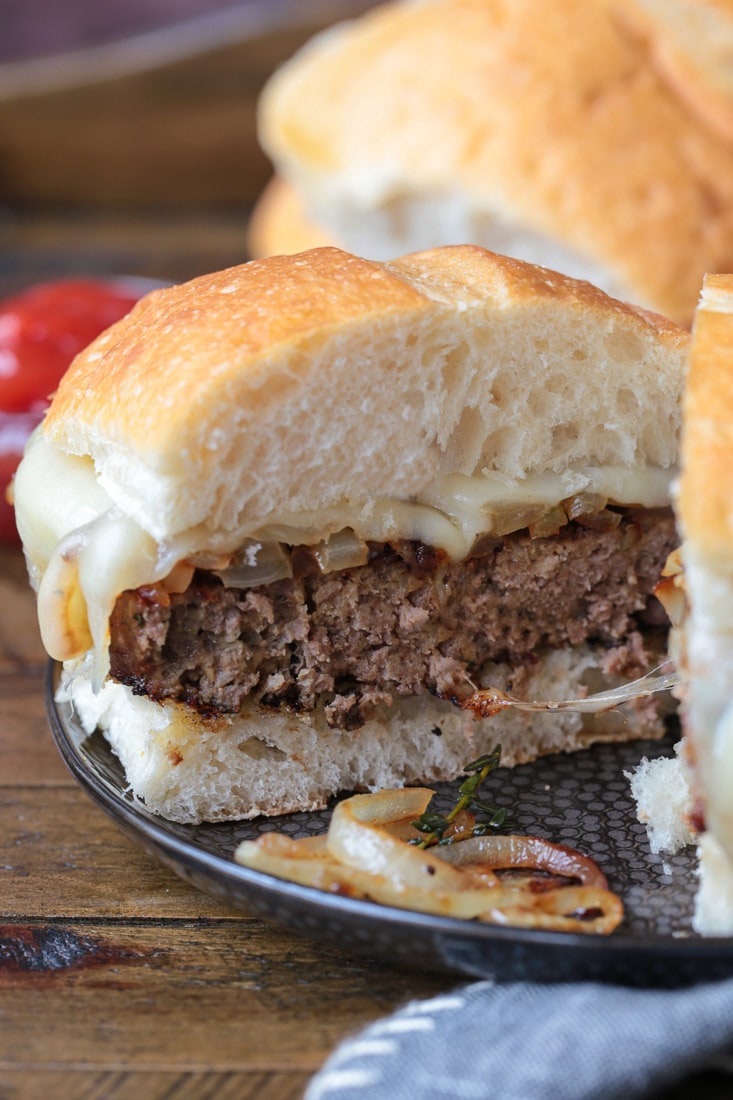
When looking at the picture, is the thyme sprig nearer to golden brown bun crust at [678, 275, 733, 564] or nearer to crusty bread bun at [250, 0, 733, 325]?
golden brown bun crust at [678, 275, 733, 564]

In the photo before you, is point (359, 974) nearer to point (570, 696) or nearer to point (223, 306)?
point (570, 696)

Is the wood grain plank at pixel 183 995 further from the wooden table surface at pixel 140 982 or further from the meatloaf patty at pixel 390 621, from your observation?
the meatloaf patty at pixel 390 621

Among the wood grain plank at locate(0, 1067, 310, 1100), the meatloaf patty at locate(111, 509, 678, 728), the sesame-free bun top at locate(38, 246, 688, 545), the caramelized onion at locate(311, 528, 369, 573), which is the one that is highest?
the sesame-free bun top at locate(38, 246, 688, 545)

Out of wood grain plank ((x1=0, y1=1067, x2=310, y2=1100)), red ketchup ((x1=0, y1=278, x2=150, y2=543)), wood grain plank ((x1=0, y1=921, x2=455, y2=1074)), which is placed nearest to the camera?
wood grain plank ((x1=0, y1=1067, x2=310, y2=1100))

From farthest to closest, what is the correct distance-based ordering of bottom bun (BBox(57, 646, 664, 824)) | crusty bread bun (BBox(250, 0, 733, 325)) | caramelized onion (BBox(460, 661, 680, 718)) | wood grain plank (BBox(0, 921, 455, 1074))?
crusty bread bun (BBox(250, 0, 733, 325)) < caramelized onion (BBox(460, 661, 680, 718)) < bottom bun (BBox(57, 646, 664, 824)) < wood grain plank (BBox(0, 921, 455, 1074))

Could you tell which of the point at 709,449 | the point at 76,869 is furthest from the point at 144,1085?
the point at 709,449

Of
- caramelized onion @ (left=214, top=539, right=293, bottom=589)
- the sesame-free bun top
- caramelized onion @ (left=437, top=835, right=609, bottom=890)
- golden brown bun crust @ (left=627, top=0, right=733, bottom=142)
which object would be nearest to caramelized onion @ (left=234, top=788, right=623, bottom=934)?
caramelized onion @ (left=437, top=835, right=609, bottom=890)

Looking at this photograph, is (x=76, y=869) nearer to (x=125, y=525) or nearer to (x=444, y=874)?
(x=125, y=525)
